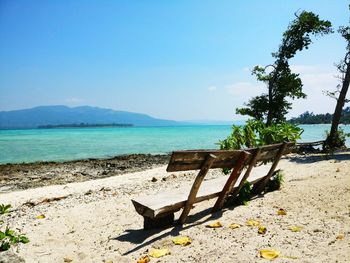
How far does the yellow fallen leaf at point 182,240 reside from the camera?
198 inches

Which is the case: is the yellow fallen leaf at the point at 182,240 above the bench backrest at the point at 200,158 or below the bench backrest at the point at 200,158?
below

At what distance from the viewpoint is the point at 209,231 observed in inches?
219

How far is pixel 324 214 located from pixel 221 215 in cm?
203

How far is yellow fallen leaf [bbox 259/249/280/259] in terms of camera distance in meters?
4.32

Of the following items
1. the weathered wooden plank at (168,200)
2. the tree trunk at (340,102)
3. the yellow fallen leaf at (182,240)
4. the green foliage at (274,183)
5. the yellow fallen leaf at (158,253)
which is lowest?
the yellow fallen leaf at (158,253)

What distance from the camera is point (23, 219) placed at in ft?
26.0

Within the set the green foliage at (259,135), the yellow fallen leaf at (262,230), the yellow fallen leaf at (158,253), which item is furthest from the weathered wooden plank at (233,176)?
the green foliage at (259,135)

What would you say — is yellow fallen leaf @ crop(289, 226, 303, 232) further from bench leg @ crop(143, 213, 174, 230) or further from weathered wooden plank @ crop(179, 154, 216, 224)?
bench leg @ crop(143, 213, 174, 230)

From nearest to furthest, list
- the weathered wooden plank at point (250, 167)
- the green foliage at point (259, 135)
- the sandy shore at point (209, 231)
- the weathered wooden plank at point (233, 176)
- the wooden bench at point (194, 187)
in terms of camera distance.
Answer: the sandy shore at point (209, 231), the wooden bench at point (194, 187), the weathered wooden plank at point (233, 176), the weathered wooden plank at point (250, 167), the green foliage at point (259, 135)

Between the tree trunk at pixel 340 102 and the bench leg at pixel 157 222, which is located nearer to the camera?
the bench leg at pixel 157 222

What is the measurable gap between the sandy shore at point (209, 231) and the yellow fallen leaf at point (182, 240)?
0.32ft

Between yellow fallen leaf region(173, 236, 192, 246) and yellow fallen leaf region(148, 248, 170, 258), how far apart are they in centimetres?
29

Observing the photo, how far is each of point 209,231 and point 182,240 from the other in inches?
25.9

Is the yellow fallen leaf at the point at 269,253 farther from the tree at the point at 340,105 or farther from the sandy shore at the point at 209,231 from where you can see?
the tree at the point at 340,105
